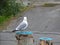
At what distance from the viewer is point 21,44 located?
3561mm

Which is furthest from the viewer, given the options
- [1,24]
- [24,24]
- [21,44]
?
[1,24]

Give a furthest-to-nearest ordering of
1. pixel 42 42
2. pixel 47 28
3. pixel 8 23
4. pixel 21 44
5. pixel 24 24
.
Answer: pixel 8 23, pixel 47 28, pixel 24 24, pixel 21 44, pixel 42 42

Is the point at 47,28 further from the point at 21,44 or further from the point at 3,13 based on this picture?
the point at 21,44

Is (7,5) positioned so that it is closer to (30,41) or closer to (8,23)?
(8,23)

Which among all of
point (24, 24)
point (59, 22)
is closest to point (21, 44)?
point (24, 24)

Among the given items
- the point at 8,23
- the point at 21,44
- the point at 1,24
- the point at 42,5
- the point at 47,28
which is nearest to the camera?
the point at 21,44

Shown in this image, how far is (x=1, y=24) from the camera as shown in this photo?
1212 cm

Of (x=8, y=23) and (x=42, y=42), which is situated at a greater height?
(x=42, y=42)

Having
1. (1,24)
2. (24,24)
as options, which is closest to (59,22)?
(1,24)

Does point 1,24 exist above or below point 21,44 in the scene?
below

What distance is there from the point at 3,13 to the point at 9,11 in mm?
392

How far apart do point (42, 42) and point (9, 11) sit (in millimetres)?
10337

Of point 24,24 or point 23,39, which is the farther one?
point 24,24

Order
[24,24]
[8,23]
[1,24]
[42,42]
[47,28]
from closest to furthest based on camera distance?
[42,42] < [24,24] < [47,28] < [1,24] < [8,23]
